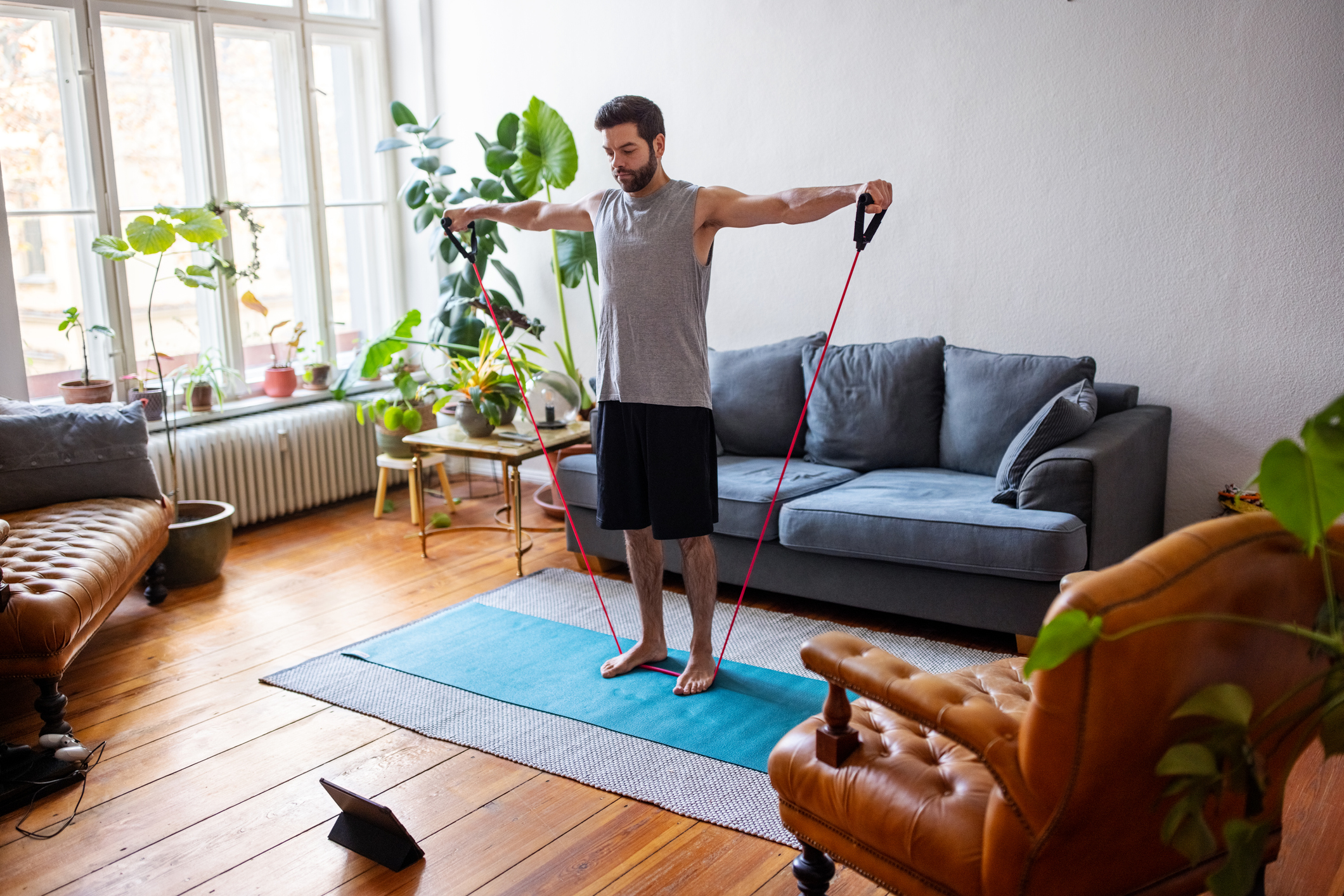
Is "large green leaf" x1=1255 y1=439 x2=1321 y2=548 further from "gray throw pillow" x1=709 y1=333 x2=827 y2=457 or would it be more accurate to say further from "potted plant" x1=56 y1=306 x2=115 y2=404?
"potted plant" x1=56 y1=306 x2=115 y2=404

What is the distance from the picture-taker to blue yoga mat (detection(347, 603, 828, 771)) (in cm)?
285

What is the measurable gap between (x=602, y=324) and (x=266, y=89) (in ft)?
9.73

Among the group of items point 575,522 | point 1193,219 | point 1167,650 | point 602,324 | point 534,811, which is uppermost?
point 1193,219

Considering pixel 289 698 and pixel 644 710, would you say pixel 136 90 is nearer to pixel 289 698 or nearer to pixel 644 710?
pixel 289 698

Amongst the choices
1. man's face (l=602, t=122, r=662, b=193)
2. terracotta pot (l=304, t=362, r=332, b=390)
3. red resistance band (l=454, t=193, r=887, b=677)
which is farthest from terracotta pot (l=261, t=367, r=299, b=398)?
man's face (l=602, t=122, r=662, b=193)

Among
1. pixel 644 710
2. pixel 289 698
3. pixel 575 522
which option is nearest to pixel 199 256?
pixel 575 522

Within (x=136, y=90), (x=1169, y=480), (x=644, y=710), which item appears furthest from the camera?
(x=136, y=90)

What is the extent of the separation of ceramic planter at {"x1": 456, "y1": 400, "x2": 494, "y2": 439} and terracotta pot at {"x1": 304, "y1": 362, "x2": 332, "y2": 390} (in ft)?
4.51

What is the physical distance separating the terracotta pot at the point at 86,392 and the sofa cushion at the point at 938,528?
2801 millimetres

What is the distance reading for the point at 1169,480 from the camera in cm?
385

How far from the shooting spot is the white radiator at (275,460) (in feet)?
15.2

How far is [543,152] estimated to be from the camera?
4.82 metres

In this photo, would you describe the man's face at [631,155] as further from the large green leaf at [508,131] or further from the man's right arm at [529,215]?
the large green leaf at [508,131]

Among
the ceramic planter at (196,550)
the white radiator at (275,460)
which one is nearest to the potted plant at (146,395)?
the white radiator at (275,460)
